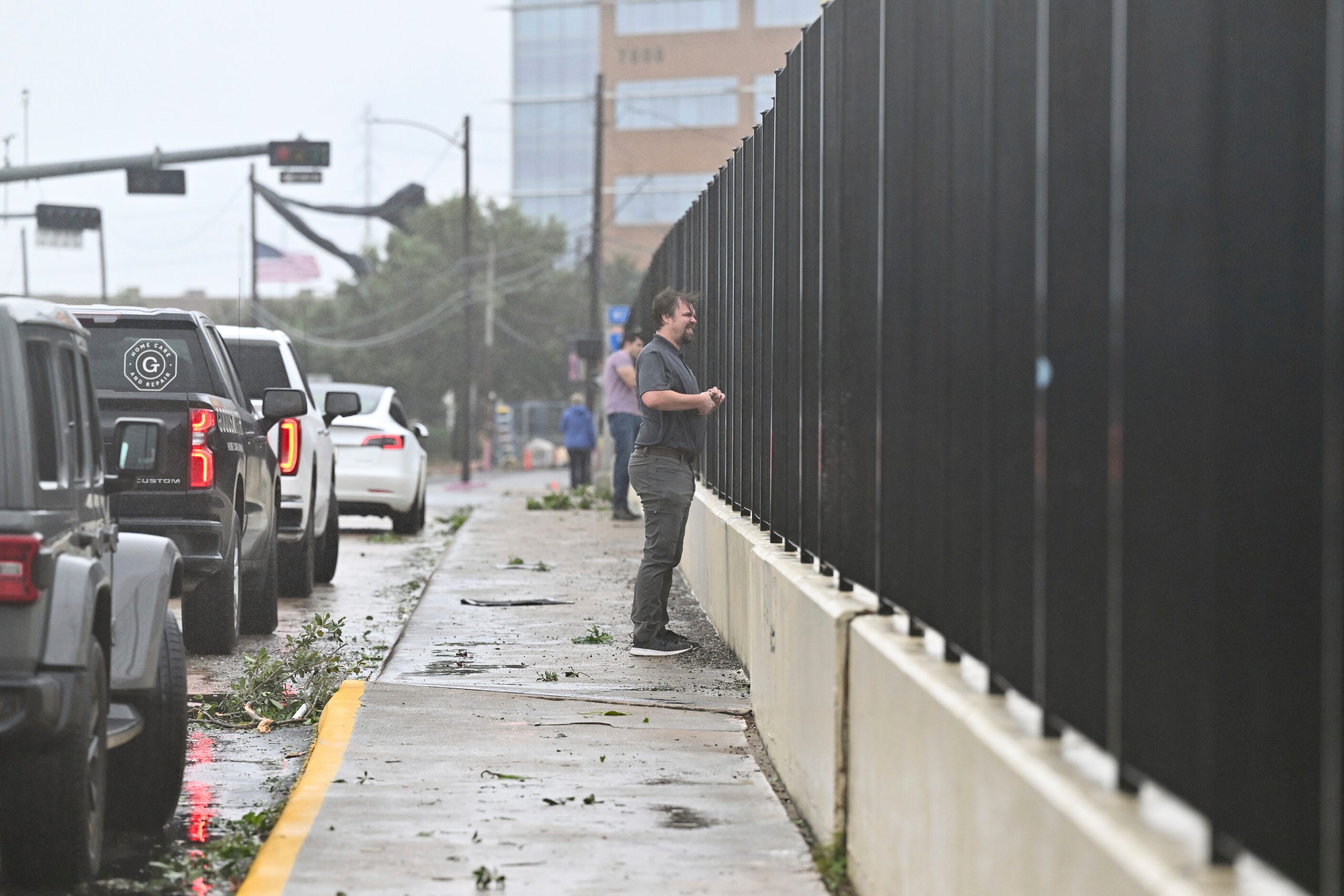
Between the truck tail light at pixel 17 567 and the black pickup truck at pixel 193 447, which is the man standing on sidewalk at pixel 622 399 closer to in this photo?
the black pickup truck at pixel 193 447

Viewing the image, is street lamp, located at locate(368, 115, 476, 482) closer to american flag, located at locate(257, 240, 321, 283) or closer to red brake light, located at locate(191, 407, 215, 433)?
american flag, located at locate(257, 240, 321, 283)

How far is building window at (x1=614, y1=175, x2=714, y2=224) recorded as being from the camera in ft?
335

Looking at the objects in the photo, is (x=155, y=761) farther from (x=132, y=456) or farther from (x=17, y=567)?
(x=17, y=567)

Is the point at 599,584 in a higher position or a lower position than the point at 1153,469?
lower

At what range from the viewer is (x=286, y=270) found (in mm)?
57656

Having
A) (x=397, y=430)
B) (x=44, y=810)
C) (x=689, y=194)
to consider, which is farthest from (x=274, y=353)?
(x=689, y=194)

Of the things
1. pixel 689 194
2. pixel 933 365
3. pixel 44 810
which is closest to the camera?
pixel 933 365

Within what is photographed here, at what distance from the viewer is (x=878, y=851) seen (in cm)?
466

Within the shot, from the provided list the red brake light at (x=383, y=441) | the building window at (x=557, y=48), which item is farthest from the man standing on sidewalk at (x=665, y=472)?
the building window at (x=557, y=48)

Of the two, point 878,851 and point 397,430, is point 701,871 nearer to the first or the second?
point 878,851

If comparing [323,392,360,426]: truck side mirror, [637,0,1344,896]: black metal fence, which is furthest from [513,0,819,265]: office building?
[637,0,1344,896]: black metal fence

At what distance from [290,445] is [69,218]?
25.8 m

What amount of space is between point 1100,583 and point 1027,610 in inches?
18.8

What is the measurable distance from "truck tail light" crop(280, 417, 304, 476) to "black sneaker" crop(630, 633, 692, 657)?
4.08 m
